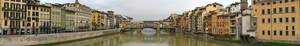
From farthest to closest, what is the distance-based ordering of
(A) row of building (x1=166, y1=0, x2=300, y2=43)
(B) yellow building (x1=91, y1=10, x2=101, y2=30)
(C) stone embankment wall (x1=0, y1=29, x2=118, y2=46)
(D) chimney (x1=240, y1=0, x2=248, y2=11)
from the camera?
(B) yellow building (x1=91, y1=10, x2=101, y2=30)
(D) chimney (x1=240, y1=0, x2=248, y2=11)
(A) row of building (x1=166, y1=0, x2=300, y2=43)
(C) stone embankment wall (x1=0, y1=29, x2=118, y2=46)

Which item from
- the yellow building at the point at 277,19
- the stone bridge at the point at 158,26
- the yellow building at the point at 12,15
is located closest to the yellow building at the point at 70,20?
the yellow building at the point at 12,15

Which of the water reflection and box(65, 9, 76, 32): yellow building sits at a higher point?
box(65, 9, 76, 32): yellow building

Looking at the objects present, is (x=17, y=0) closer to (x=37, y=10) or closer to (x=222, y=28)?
(x=37, y=10)

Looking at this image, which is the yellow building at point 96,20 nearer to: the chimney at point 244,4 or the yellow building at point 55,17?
the yellow building at point 55,17

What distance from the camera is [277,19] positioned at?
134 feet

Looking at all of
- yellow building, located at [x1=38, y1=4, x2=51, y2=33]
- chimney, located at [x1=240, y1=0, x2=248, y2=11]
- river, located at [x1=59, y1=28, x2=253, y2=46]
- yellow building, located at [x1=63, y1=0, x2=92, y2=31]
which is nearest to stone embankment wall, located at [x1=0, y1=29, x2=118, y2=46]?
river, located at [x1=59, y1=28, x2=253, y2=46]

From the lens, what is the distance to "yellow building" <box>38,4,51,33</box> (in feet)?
181

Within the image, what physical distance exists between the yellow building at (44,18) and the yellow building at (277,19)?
3672 centimetres

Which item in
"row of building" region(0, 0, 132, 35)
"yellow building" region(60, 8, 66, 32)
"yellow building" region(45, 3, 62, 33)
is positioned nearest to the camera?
"row of building" region(0, 0, 132, 35)

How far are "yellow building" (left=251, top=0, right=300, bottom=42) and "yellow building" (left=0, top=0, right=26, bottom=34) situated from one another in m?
35.4

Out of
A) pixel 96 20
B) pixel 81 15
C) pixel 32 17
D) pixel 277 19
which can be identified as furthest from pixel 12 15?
pixel 96 20

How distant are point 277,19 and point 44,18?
1596 inches

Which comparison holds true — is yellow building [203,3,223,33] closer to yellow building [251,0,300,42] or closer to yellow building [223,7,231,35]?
yellow building [223,7,231,35]

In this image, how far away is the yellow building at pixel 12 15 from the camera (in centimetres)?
4366
